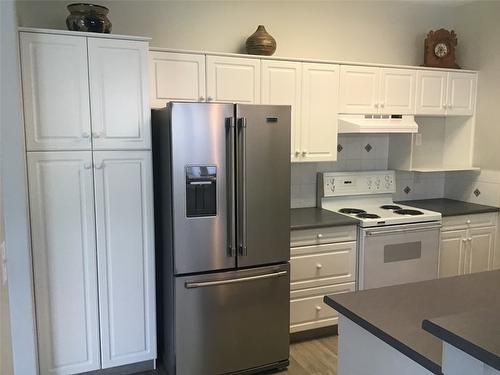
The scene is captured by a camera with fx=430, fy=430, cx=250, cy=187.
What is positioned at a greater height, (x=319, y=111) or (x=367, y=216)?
(x=319, y=111)

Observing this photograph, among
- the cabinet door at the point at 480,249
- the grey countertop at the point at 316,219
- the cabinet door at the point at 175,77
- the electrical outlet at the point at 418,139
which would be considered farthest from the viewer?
the electrical outlet at the point at 418,139

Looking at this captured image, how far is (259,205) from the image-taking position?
104 inches

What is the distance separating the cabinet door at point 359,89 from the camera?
344 centimetres

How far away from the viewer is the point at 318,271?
319cm

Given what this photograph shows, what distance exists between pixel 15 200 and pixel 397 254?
2681 millimetres

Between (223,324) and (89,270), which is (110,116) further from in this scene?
(223,324)

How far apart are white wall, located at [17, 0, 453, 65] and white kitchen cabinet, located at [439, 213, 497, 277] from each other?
1547mm

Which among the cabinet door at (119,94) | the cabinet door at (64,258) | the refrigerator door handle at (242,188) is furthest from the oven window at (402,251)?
the cabinet door at (64,258)

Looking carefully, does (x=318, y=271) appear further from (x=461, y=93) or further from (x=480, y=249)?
(x=461, y=93)

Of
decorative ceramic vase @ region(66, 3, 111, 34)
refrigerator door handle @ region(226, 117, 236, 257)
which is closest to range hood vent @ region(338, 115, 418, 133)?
refrigerator door handle @ region(226, 117, 236, 257)

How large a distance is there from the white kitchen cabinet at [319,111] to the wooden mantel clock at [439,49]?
1103 millimetres

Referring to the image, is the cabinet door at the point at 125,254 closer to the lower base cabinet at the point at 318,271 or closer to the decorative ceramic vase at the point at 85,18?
the decorative ceramic vase at the point at 85,18

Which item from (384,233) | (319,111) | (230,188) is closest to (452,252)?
(384,233)

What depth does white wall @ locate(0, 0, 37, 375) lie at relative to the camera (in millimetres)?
2207
